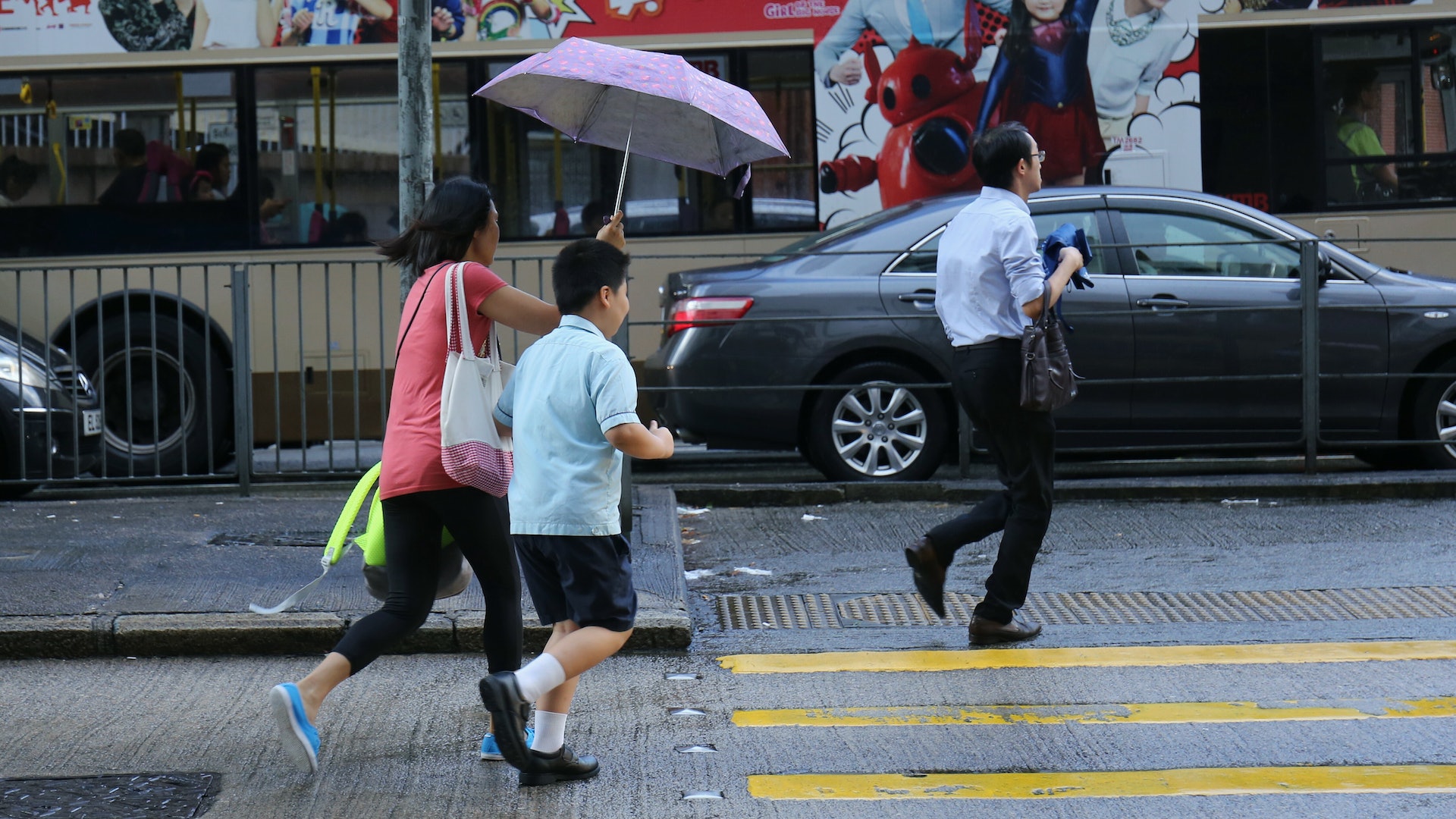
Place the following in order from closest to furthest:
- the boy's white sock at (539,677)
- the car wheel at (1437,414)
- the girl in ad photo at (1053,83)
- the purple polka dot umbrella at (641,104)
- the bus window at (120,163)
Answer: the boy's white sock at (539,677) → the purple polka dot umbrella at (641,104) → the car wheel at (1437,414) → the girl in ad photo at (1053,83) → the bus window at (120,163)

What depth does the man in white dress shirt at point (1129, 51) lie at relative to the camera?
413 inches

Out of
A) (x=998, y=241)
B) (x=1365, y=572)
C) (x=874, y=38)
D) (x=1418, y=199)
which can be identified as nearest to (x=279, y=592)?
(x=998, y=241)

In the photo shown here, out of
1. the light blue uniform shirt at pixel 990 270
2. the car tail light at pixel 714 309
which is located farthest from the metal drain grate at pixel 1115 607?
the car tail light at pixel 714 309

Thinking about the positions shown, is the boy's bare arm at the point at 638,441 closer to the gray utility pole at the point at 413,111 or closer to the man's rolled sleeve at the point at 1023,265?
the man's rolled sleeve at the point at 1023,265

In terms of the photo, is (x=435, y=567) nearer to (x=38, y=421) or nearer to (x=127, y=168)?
(x=38, y=421)

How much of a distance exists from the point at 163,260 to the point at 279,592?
16.5ft

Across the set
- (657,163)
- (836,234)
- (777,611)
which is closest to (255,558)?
(777,611)

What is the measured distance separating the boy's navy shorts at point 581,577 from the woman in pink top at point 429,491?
0.23 meters

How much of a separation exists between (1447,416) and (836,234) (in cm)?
369

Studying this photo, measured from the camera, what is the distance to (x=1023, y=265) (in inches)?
Answer: 218

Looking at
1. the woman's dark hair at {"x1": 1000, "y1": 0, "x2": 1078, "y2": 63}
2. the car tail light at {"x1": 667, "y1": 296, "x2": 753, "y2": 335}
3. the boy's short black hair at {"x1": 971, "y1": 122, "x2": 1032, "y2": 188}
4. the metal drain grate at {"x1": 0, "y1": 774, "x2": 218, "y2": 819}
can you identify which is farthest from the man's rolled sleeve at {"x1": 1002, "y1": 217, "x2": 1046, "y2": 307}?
the woman's dark hair at {"x1": 1000, "y1": 0, "x2": 1078, "y2": 63}

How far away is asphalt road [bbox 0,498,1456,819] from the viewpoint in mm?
4098

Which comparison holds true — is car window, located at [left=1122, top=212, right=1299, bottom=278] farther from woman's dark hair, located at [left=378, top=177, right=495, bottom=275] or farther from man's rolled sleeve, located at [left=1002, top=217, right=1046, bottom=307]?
woman's dark hair, located at [left=378, top=177, right=495, bottom=275]

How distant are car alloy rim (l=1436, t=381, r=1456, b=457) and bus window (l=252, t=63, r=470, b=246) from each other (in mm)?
6188
